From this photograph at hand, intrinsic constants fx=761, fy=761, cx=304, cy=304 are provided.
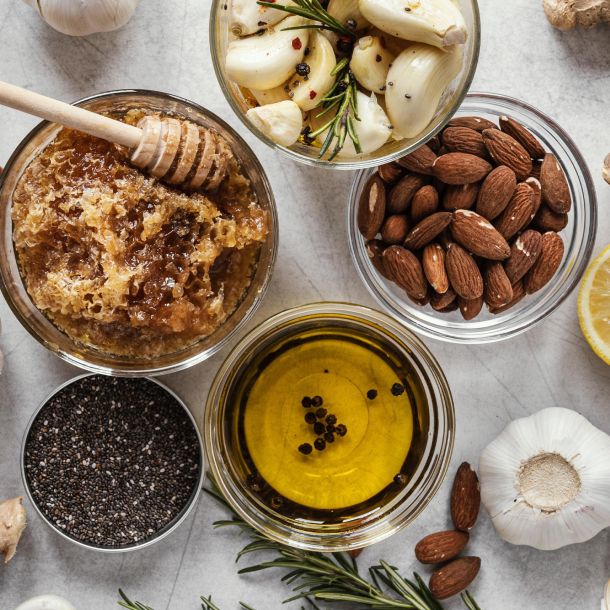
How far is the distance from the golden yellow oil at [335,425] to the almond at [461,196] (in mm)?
318

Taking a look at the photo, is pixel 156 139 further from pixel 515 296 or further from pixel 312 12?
pixel 515 296

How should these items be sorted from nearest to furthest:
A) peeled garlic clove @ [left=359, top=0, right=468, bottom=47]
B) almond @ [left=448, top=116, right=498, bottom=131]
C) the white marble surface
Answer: peeled garlic clove @ [left=359, top=0, right=468, bottom=47]
almond @ [left=448, top=116, right=498, bottom=131]
the white marble surface

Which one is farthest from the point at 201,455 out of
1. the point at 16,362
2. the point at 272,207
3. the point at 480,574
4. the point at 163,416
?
the point at 480,574

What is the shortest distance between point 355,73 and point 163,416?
0.78 m

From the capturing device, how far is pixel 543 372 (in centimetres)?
160

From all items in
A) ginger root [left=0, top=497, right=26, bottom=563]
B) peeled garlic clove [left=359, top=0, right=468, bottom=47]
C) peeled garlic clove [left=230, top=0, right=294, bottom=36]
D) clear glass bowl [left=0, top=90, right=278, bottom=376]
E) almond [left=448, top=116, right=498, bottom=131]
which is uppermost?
peeled garlic clove [left=359, top=0, right=468, bottom=47]

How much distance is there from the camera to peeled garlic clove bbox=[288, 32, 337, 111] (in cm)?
122

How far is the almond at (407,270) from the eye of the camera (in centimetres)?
141

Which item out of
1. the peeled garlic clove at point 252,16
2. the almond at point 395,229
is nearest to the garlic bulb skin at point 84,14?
the peeled garlic clove at point 252,16

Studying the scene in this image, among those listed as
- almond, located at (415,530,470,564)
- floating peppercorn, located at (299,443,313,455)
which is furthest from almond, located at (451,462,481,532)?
floating peppercorn, located at (299,443,313,455)

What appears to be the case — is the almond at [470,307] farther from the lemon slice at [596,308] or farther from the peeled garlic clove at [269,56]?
the peeled garlic clove at [269,56]

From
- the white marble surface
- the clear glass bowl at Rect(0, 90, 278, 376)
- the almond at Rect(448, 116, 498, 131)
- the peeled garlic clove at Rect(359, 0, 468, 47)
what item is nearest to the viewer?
the peeled garlic clove at Rect(359, 0, 468, 47)

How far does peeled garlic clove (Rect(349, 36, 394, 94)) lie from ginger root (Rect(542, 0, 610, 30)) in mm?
462

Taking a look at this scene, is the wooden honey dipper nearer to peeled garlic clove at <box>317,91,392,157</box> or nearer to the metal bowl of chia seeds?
peeled garlic clove at <box>317,91,392,157</box>
